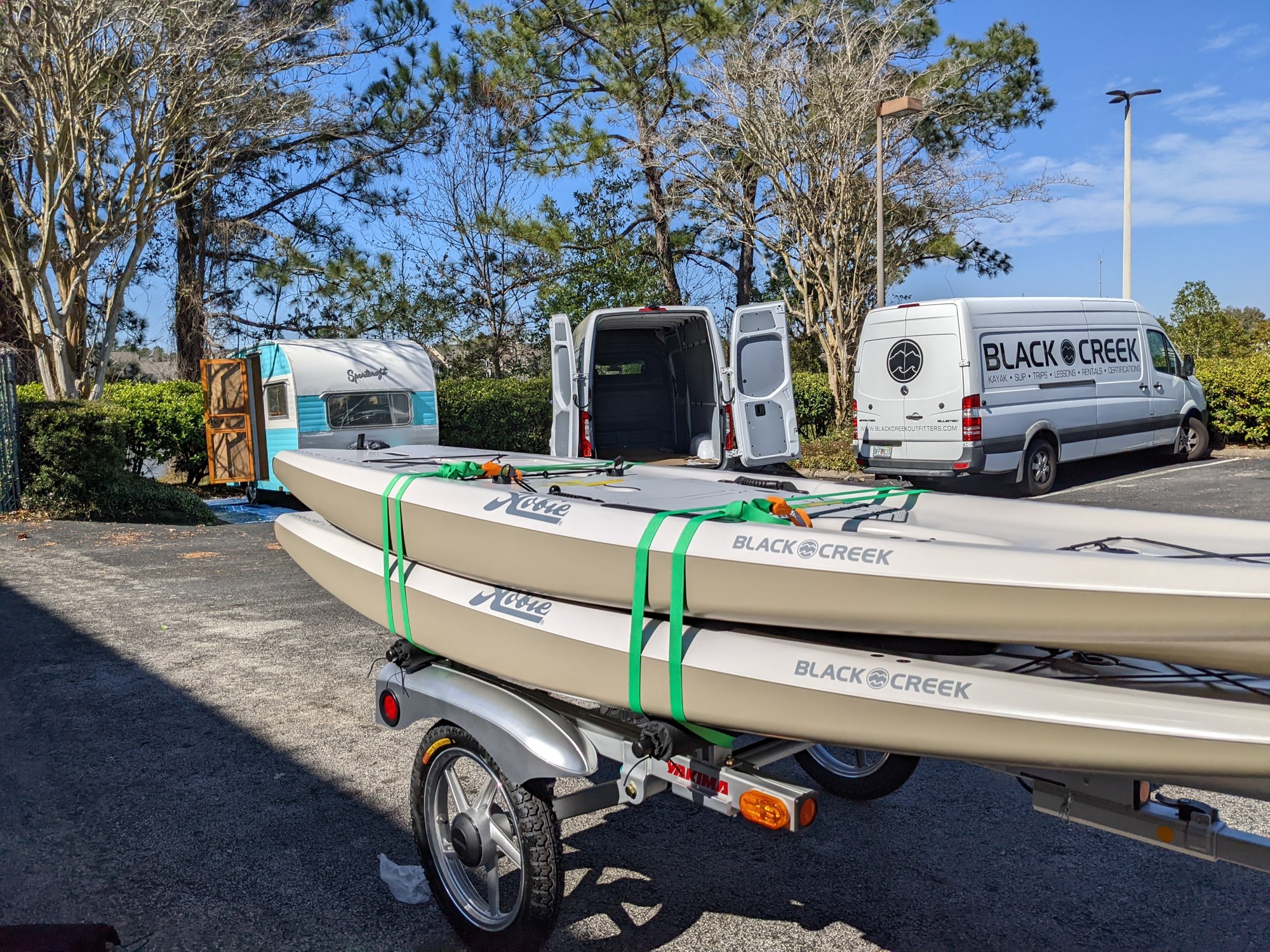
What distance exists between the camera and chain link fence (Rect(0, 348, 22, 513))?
450 inches

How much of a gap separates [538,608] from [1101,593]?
5.03 feet

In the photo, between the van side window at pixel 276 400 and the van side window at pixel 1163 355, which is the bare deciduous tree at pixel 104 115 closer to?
the van side window at pixel 276 400

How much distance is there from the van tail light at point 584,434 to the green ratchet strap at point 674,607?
7.34 metres

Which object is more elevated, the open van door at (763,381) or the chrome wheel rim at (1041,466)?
the open van door at (763,381)

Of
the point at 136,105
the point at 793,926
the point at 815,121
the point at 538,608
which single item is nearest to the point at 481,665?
the point at 538,608

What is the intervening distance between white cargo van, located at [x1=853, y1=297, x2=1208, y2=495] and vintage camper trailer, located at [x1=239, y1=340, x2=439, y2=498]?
6778 mm

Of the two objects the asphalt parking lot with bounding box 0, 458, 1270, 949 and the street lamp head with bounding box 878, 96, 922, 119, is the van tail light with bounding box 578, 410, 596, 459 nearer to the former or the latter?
the asphalt parking lot with bounding box 0, 458, 1270, 949

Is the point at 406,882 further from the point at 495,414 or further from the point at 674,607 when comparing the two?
the point at 495,414

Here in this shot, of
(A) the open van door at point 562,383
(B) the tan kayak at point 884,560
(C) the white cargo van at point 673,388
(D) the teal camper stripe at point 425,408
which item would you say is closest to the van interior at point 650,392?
(C) the white cargo van at point 673,388

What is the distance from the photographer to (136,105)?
14977 mm

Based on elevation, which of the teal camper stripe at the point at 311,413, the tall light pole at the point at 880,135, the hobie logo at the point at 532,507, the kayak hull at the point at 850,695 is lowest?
the kayak hull at the point at 850,695

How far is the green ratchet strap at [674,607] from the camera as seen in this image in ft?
8.04

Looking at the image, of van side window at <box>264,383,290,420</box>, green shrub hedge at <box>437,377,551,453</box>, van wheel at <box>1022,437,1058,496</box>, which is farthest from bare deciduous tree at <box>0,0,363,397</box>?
van wheel at <box>1022,437,1058,496</box>

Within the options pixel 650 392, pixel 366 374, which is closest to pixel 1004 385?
pixel 650 392
